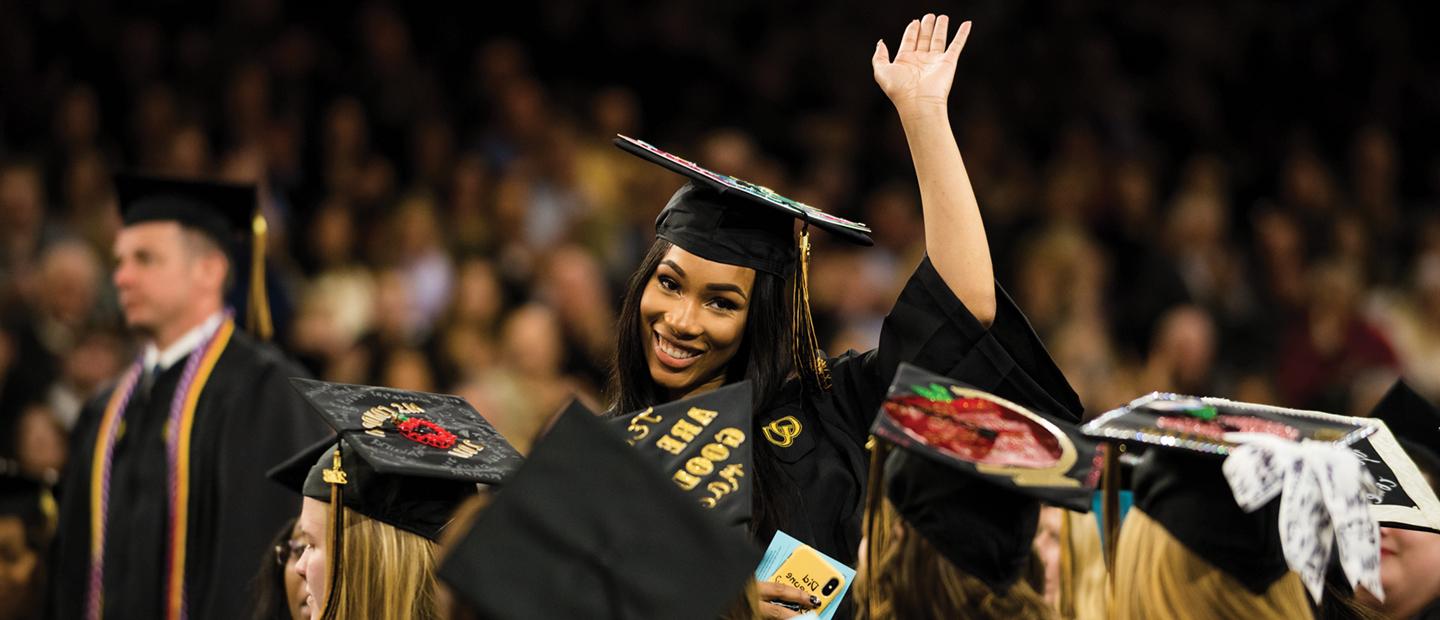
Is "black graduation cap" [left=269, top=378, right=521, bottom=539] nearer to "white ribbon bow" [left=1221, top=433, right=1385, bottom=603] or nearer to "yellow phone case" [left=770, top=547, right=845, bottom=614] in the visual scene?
"yellow phone case" [left=770, top=547, right=845, bottom=614]

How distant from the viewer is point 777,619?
2930 millimetres

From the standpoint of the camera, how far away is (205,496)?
4.57 meters

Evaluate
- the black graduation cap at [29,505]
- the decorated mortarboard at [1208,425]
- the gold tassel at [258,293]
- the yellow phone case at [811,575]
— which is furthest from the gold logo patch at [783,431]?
the black graduation cap at [29,505]

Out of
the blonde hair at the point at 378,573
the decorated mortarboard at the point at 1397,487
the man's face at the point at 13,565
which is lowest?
the man's face at the point at 13,565

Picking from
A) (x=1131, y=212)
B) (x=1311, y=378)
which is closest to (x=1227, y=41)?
(x=1131, y=212)

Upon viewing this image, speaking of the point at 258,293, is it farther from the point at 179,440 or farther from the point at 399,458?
the point at 399,458

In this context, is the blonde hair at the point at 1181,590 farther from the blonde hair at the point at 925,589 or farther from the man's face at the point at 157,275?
the man's face at the point at 157,275

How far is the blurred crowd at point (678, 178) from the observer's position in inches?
291

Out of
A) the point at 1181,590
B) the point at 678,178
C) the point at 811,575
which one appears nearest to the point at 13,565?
the point at 811,575

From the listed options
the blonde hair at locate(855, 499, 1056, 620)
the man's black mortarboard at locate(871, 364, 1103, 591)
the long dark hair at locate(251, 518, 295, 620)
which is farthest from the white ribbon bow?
the long dark hair at locate(251, 518, 295, 620)

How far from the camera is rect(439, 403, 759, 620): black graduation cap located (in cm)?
220

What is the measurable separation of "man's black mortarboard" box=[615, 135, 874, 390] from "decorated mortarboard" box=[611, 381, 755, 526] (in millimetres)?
410

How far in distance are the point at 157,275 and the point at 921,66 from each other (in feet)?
9.38

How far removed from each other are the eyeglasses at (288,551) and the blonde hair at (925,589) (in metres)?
1.48
